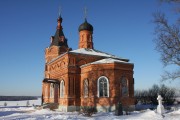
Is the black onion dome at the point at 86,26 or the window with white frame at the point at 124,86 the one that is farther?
the black onion dome at the point at 86,26

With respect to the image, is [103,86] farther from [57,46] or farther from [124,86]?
[57,46]

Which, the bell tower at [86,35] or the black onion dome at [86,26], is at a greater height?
the black onion dome at [86,26]

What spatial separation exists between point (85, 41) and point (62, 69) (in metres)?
6.03

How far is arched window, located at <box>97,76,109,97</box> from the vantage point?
2066 centimetres

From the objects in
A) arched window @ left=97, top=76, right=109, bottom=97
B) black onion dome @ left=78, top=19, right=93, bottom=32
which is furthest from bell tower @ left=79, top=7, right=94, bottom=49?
arched window @ left=97, top=76, right=109, bottom=97

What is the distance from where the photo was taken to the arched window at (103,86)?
20.7 metres

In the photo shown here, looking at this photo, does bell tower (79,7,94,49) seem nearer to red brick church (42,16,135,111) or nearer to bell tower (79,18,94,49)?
bell tower (79,18,94,49)

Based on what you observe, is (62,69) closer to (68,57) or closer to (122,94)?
(68,57)

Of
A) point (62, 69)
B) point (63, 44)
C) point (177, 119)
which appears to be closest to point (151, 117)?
point (177, 119)

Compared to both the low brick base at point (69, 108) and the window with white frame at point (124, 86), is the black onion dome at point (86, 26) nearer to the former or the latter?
the window with white frame at point (124, 86)

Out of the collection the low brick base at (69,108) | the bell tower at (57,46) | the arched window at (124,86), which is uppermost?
the bell tower at (57,46)

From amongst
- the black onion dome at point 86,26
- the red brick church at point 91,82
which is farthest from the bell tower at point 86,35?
the red brick church at point 91,82

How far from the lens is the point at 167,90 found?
42.6 meters

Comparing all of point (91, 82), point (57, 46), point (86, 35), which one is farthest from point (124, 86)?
point (57, 46)
